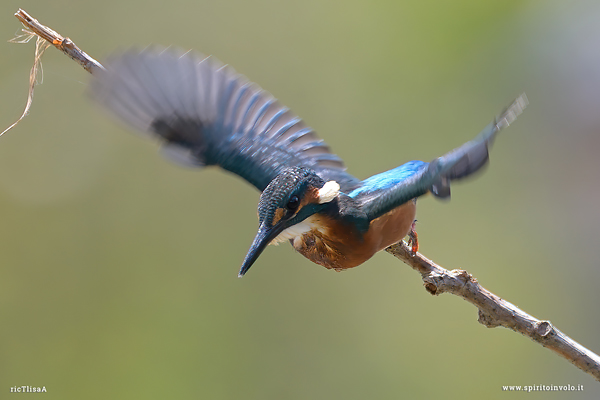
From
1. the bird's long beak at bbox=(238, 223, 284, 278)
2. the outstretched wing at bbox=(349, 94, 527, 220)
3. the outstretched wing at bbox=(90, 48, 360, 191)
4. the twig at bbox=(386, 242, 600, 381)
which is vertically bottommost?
the twig at bbox=(386, 242, 600, 381)

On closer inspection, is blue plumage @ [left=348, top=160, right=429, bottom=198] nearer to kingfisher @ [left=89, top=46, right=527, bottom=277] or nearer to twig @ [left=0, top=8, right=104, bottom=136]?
kingfisher @ [left=89, top=46, right=527, bottom=277]

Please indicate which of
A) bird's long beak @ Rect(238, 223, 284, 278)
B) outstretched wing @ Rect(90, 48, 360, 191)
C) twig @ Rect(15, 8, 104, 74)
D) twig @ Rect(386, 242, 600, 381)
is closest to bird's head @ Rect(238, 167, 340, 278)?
bird's long beak @ Rect(238, 223, 284, 278)

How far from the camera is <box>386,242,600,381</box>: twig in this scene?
124 centimetres

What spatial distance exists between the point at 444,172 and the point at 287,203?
0.32 m

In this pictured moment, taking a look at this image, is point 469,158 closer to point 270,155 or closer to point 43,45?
point 270,155

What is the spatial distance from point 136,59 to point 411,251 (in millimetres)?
853

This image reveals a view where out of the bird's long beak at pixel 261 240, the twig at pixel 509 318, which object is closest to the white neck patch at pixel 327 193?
the bird's long beak at pixel 261 240

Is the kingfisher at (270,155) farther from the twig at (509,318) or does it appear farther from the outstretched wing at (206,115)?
the twig at (509,318)

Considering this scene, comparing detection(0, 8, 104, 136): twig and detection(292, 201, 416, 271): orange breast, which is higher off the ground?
detection(0, 8, 104, 136): twig

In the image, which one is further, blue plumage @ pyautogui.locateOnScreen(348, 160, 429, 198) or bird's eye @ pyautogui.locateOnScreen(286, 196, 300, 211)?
blue plumage @ pyautogui.locateOnScreen(348, 160, 429, 198)

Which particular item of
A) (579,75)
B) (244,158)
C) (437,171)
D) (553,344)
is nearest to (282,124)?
(244,158)

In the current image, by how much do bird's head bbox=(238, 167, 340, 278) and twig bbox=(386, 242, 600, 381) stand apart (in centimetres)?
32

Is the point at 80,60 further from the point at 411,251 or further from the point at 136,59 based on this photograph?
the point at 411,251

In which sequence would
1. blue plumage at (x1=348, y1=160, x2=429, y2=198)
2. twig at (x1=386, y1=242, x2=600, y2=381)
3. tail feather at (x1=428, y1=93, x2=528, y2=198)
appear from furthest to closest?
blue plumage at (x1=348, y1=160, x2=429, y2=198), twig at (x1=386, y1=242, x2=600, y2=381), tail feather at (x1=428, y1=93, x2=528, y2=198)
